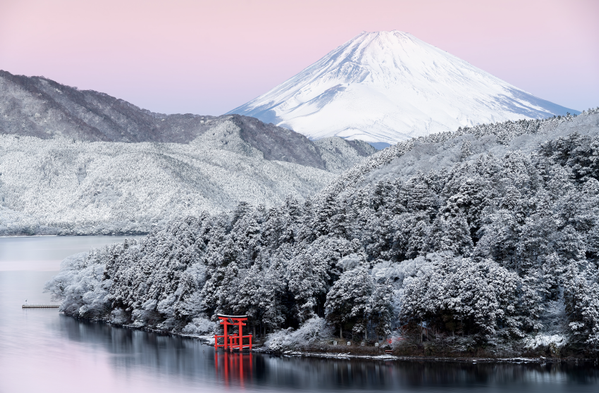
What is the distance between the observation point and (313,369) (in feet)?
159

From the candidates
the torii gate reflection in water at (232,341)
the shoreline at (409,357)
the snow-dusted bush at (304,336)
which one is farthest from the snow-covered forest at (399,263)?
the torii gate reflection in water at (232,341)

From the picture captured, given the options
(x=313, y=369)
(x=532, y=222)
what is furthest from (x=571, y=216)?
(x=313, y=369)

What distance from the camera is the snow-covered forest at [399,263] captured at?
158 feet

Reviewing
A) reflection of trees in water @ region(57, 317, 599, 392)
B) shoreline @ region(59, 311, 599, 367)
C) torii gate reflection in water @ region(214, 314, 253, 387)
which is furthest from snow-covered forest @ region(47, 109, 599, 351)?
reflection of trees in water @ region(57, 317, 599, 392)

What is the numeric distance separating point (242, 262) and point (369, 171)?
125ft

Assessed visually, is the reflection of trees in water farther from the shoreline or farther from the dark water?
the shoreline

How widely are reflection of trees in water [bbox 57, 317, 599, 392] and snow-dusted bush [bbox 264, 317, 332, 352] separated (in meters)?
1.29

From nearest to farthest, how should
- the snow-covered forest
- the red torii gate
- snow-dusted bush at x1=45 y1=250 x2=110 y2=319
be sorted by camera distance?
the snow-covered forest < the red torii gate < snow-dusted bush at x1=45 y1=250 x2=110 y2=319

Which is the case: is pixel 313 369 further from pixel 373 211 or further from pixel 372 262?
pixel 373 211

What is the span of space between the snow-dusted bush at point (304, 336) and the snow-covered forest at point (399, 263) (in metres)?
0.17

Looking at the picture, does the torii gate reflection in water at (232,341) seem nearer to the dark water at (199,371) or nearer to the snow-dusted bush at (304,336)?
the dark water at (199,371)

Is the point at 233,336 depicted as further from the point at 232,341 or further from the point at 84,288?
the point at 84,288

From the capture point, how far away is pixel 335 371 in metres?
47.7

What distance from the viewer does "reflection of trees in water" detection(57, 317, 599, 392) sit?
4394cm
